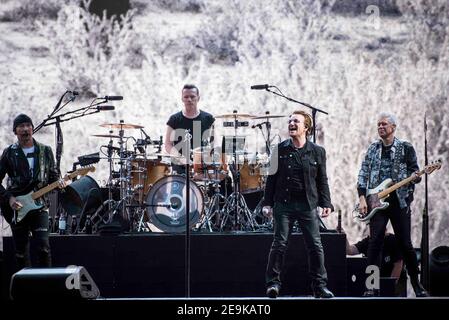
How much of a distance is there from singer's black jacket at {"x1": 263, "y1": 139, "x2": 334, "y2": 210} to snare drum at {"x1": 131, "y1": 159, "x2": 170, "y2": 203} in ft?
6.85

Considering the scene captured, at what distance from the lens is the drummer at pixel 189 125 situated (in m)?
10.4

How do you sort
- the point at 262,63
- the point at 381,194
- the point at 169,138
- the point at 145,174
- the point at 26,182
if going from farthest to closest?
the point at 262,63, the point at 169,138, the point at 145,174, the point at 381,194, the point at 26,182

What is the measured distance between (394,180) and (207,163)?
7.36 ft

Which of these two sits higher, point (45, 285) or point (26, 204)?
point (26, 204)

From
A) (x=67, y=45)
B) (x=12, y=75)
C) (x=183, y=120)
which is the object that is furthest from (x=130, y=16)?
(x=183, y=120)

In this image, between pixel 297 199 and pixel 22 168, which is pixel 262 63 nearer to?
pixel 297 199

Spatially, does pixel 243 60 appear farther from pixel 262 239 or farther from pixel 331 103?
pixel 262 239

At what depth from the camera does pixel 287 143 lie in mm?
8586

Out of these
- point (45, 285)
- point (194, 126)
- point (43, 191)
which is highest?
point (194, 126)

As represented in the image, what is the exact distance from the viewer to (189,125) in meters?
10.5

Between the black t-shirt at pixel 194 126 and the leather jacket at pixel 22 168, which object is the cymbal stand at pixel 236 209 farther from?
the leather jacket at pixel 22 168

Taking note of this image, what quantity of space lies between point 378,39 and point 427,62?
0.78 meters

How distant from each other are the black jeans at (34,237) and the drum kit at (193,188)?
1160 mm

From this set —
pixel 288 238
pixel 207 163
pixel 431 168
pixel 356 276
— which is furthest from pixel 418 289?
pixel 207 163
